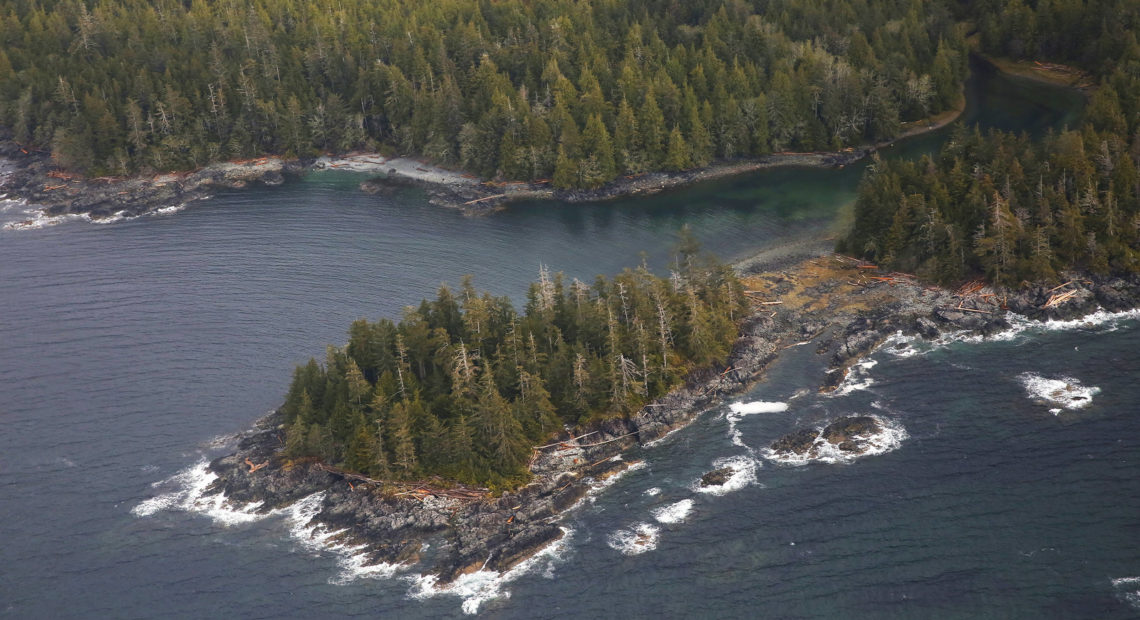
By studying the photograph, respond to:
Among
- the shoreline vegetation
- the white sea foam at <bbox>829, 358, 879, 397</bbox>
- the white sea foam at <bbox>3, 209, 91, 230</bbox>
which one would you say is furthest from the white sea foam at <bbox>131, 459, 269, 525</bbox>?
the white sea foam at <bbox>3, 209, 91, 230</bbox>

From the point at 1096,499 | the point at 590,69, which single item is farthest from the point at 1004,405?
the point at 590,69

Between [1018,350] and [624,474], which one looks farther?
[1018,350]

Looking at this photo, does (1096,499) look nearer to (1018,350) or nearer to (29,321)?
(1018,350)

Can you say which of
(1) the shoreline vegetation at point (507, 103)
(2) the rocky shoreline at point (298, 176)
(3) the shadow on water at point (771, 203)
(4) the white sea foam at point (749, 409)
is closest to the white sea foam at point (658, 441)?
(4) the white sea foam at point (749, 409)

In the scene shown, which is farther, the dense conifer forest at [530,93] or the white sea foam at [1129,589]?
the dense conifer forest at [530,93]

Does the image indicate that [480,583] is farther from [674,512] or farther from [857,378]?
[857,378]

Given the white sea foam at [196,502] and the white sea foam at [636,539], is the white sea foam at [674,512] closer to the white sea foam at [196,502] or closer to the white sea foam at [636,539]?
the white sea foam at [636,539]
